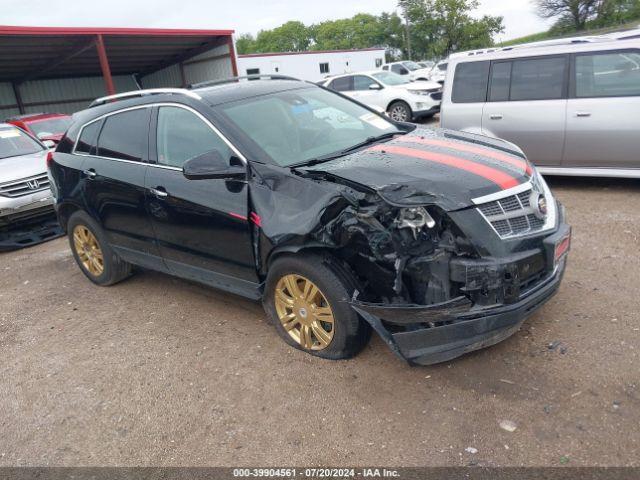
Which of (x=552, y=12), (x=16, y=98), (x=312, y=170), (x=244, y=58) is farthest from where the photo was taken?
(x=552, y=12)

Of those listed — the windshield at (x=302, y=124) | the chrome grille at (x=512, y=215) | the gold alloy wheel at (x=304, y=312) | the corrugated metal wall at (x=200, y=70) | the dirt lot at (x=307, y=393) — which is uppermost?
the corrugated metal wall at (x=200, y=70)

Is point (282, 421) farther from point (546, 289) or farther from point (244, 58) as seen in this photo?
point (244, 58)

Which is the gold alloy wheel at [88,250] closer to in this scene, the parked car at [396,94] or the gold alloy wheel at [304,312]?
the gold alloy wheel at [304,312]

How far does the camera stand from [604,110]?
243 inches

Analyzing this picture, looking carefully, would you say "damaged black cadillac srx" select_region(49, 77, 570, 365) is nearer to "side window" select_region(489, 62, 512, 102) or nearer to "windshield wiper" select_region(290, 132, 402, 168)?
"windshield wiper" select_region(290, 132, 402, 168)

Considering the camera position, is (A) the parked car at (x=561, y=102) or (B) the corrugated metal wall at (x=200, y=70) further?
(B) the corrugated metal wall at (x=200, y=70)

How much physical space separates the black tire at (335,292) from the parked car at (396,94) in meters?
10.7

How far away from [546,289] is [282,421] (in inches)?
67.6

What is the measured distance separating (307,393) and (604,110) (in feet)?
16.8

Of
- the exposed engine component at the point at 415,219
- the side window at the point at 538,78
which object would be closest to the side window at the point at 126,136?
the exposed engine component at the point at 415,219

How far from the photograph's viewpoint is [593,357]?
126 inches

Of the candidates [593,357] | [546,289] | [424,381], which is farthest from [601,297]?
[424,381]

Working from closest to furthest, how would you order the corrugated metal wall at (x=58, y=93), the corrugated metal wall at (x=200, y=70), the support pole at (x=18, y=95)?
the corrugated metal wall at (x=200, y=70), the support pole at (x=18, y=95), the corrugated metal wall at (x=58, y=93)

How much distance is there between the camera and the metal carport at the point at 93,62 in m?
15.8
